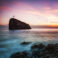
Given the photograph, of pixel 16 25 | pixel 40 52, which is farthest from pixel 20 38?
pixel 40 52

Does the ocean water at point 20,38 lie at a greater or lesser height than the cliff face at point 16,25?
lesser

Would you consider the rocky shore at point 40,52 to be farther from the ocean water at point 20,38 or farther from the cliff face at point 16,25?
the cliff face at point 16,25

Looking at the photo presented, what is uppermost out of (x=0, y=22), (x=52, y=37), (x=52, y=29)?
(x=0, y=22)

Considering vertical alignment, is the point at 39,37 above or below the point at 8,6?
below

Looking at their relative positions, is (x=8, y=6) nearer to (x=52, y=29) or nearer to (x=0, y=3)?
(x=0, y=3)

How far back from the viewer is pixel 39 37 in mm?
2072

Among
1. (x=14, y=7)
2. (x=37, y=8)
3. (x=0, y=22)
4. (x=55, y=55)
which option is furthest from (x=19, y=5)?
(x=55, y=55)

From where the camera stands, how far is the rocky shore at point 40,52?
1960 mm

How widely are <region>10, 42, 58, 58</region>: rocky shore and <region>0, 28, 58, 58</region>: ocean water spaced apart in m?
0.07

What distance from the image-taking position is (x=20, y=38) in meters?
2.04

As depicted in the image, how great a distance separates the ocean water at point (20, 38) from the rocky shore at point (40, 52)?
2.7 inches

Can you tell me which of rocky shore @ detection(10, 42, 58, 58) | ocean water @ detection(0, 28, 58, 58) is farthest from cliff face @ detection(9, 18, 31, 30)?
rocky shore @ detection(10, 42, 58, 58)

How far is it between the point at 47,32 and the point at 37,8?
1.75ft

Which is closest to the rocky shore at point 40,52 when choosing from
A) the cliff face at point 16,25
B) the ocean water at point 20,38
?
the ocean water at point 20,38
